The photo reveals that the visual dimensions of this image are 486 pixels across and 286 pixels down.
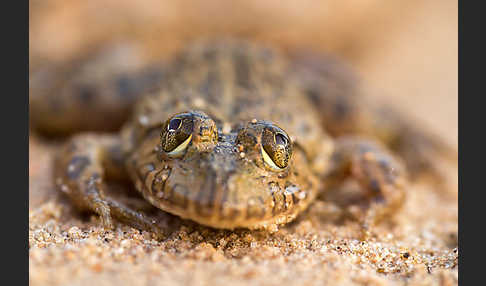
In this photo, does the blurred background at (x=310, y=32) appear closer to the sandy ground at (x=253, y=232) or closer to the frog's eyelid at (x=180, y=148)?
the sandy ground at (x=253, y=232)

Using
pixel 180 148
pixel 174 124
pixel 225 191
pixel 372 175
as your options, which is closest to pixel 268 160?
pixel 225 191

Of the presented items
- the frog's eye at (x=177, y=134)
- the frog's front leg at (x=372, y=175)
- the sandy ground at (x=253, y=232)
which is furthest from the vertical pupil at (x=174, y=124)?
the frog's front leg at (x=372, y=175)

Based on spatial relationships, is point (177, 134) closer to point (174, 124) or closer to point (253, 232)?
point (174, 124)

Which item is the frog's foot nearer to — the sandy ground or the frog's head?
the sandy ground

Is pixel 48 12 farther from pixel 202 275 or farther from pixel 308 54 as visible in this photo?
pixel 202 275

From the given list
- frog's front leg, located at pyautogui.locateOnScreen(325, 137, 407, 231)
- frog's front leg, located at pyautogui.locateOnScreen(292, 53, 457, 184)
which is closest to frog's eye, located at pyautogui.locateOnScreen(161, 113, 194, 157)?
frog's front leg, located at pyautogui.locateOnScreen(325, 137, 407, 231)
